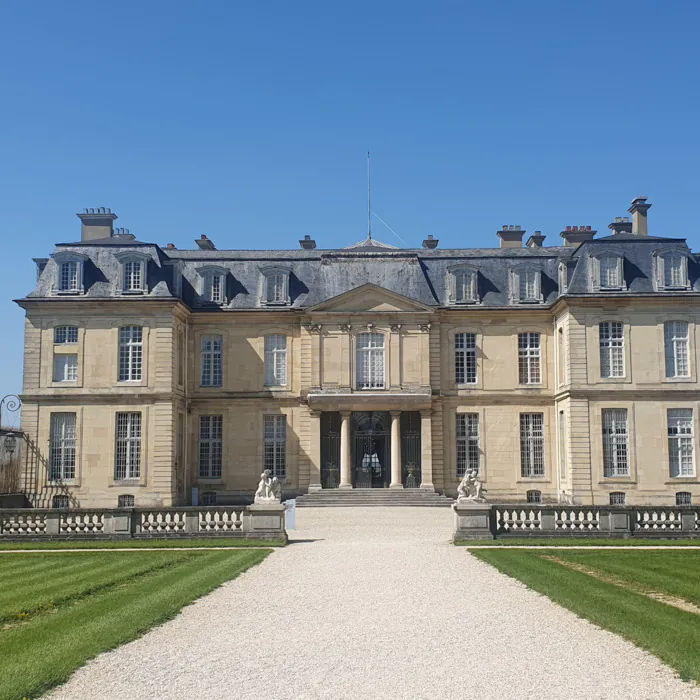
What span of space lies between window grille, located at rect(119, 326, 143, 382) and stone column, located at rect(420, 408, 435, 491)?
419 inches

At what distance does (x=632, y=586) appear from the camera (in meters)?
12.9

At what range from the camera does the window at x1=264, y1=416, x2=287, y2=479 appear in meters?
35.3

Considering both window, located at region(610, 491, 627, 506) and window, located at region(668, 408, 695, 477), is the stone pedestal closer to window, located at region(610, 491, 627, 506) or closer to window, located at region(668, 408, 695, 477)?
window, located at region(610, 491, 627, 506)

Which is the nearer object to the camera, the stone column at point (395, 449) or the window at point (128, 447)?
the window at point (128, 447)

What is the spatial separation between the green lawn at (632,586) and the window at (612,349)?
16.1 meters

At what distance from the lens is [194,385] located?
3569 centimetres

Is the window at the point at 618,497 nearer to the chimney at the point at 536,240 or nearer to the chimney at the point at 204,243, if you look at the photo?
the chimney at the point at 536,240

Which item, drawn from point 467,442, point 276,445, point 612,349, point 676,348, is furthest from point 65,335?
point 676,348

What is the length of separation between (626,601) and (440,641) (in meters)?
3.16

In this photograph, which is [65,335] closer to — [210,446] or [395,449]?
[210,446]

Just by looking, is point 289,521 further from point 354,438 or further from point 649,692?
point 649,692

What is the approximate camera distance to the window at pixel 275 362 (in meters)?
35.7

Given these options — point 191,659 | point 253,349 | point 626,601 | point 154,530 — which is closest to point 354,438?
point 253,349

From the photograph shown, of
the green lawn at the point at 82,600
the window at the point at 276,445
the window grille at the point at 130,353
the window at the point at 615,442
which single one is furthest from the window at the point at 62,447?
the window at the point at 615,442
